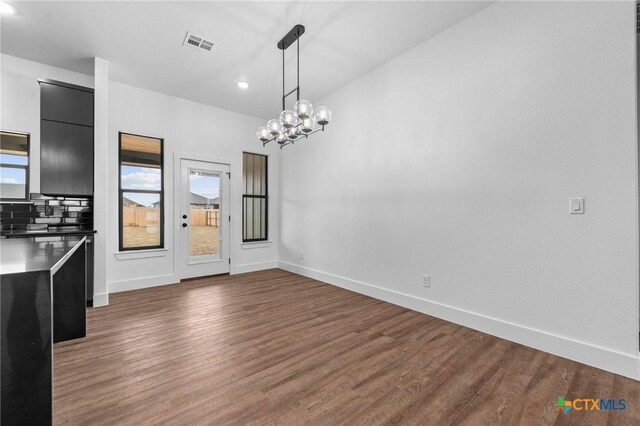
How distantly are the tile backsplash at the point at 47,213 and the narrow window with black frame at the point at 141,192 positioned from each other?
497mm

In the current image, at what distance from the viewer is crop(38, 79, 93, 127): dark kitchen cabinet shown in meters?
3.22

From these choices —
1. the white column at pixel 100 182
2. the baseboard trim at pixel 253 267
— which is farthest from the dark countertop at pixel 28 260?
the baseboard trim at pixel 253 267

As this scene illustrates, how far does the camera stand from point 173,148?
4.60m

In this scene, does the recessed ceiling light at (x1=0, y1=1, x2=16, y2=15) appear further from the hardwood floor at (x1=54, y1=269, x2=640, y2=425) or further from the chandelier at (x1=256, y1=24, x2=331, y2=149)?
the hardwood floor at (x1=54, y1=269, x2=640, y2=425)

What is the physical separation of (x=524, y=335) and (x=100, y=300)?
192 inches

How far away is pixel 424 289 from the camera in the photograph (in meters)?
3.24

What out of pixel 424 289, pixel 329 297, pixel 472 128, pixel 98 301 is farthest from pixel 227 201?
pixel 472 128

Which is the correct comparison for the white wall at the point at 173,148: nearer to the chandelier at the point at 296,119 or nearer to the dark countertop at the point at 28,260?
the chandelier at the point at 296,119

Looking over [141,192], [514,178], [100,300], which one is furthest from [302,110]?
[100,300]

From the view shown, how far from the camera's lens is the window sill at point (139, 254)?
4098 millimetres

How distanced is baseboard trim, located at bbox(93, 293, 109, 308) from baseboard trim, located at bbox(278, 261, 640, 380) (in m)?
3.54

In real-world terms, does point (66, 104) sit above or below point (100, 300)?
above

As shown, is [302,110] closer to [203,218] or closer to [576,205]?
[576,205]

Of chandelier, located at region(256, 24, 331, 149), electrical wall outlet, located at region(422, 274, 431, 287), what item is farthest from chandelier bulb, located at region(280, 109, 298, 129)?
electrical wall outlet, located at region(422, 274, 431, 287)
